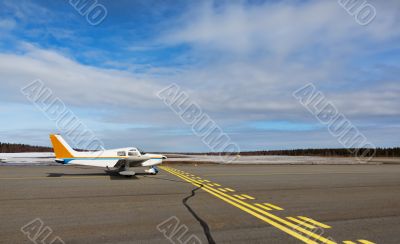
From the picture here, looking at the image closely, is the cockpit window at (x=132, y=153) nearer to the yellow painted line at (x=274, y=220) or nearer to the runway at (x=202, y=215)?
the runway at (x=202, y=215)

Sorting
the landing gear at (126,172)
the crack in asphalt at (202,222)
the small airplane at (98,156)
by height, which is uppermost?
the small airplane at (98,156)

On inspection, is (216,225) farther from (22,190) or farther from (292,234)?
(22,190)

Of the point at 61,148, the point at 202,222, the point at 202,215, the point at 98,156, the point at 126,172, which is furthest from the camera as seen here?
the point at 98,156

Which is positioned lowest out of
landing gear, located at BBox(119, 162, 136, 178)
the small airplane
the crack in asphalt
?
the crack in asphalt

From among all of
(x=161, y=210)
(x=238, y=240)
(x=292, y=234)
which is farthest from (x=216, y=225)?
(x=161, y=210)

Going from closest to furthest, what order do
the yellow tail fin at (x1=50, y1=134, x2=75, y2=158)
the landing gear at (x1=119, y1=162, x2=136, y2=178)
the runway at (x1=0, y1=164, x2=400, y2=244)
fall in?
the runway at (x1=0, y1=164, x2=400, y2=244), the landing gear at (x1=119, y1=162, x2=136, y2=178), the yellow tail fin at (x1=50, y1=134, x2=75, y2=158)

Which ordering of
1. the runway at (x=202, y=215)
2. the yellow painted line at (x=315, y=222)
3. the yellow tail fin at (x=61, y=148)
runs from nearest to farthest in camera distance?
the runway at (x=202, y=215)
the yellow painted line at (x=315, y=222)
the yellow tail fin at (x=61, y=148)

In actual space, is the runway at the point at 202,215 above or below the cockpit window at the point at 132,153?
below

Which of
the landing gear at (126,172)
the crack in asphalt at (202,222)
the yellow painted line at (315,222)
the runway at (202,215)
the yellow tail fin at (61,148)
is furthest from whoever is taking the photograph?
the yellow tail fin at (61,148)

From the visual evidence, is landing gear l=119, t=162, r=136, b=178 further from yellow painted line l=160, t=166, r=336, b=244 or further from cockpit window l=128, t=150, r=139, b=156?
yellow painted line l=160, t=166, r=336, b=244

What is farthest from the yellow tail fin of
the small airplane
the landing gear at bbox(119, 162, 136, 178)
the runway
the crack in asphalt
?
the crack in asphalt

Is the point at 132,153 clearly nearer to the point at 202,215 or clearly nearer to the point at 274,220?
the point at 202,215

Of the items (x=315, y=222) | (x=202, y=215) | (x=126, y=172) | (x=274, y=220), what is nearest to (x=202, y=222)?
(x=202, y=215)

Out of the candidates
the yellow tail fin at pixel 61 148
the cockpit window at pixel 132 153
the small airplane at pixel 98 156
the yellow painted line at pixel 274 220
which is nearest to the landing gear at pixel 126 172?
the small airplane at pixel 98 156
